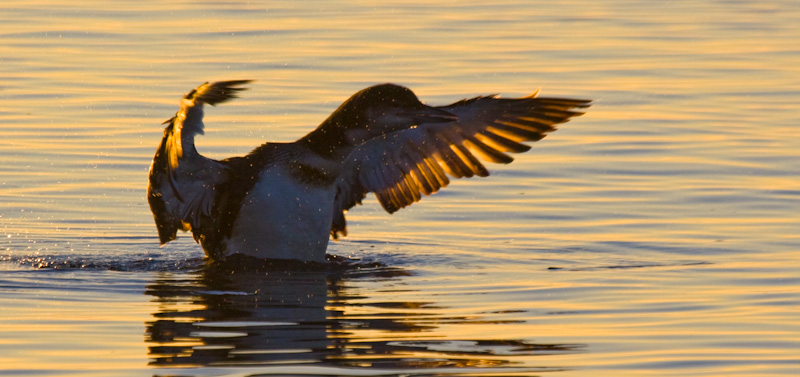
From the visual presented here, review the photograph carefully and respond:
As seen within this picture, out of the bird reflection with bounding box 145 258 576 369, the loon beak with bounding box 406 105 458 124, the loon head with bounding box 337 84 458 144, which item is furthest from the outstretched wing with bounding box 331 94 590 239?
the bird reflection with bounding box 145 258 576 369

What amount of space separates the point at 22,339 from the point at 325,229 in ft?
8.59

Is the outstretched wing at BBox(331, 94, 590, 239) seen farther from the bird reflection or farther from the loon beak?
the bird reflection

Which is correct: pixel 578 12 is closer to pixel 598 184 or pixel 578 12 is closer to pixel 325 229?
pixel 598 184

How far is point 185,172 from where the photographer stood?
29.6 ft

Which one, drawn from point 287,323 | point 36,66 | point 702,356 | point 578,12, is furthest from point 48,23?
point 702,356

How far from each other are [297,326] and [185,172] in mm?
1717

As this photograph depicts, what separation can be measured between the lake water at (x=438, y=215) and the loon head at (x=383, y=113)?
31.7 inches

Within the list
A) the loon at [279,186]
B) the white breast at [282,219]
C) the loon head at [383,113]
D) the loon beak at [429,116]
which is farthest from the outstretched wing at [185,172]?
the loon beak at [429,116]


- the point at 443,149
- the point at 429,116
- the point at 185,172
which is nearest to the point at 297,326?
the point at 185,172

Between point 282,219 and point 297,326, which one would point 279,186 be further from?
point 297,326

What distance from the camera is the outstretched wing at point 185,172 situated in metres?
8.13

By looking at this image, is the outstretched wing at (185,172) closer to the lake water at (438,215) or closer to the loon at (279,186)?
the loon at (279,186)

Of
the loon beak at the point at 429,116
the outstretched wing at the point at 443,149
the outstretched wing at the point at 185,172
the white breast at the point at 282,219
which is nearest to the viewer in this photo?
the outstretched wing at the point at 185,172

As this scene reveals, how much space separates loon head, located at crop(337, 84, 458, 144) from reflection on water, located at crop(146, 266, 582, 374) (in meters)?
0.84
